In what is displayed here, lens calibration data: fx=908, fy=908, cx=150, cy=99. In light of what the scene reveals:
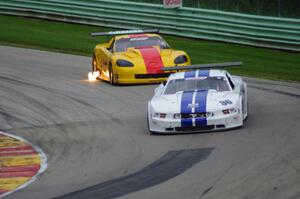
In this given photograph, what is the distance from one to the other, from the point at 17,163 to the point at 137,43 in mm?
9915

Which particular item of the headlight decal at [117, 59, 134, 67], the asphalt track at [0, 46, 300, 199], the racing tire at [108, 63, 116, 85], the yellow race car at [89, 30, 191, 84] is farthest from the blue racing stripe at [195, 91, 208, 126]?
the racing tire at [108, 63, 116, 85]

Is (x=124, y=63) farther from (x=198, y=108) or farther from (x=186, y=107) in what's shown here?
(x=198, y=108)

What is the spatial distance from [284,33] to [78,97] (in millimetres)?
9931

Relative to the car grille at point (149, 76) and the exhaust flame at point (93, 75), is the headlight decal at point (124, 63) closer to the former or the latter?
the car grille at point (149, 76)

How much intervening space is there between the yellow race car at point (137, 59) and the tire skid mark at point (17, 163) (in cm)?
619

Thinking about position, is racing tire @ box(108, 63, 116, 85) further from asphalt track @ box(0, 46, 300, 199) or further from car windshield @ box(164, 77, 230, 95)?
car windshield @ box(164, 77, 230, 95)

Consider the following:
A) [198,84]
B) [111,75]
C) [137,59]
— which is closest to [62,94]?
[111,75]

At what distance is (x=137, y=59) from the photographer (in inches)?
945

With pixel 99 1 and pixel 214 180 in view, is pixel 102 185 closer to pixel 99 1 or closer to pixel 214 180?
pixel 214 180

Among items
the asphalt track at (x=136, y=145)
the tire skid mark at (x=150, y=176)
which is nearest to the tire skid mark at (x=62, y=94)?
the asphalt track at (x=136, y=145)

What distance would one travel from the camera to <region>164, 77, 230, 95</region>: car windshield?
18141 millimetres

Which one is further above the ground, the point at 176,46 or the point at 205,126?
the point at 205,126

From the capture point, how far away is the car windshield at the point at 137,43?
2492 cm

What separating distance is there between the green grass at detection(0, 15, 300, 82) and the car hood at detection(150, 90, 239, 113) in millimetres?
6836
